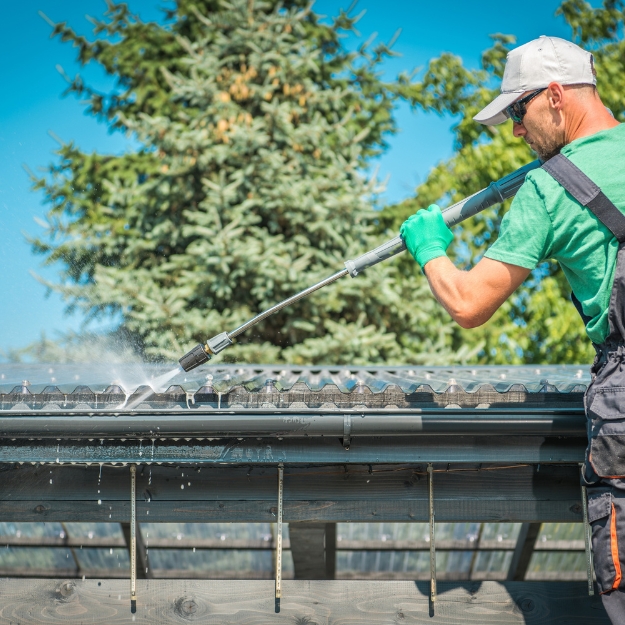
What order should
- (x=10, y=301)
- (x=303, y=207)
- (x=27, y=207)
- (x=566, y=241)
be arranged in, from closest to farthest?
(x=566, y=241), (x=10, y=301), (x=303, y=207), (x=27, y=207)

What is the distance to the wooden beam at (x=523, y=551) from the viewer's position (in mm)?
4004

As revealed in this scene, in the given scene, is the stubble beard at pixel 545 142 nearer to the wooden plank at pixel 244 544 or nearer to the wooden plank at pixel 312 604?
the wooden plank at pixel 312 604

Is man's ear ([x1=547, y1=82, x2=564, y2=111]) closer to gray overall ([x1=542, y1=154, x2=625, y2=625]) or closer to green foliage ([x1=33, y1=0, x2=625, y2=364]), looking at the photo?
gray overall ([x1=542, y1=154, x2=625, y2=625])

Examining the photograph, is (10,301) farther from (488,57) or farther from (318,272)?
(488,57)

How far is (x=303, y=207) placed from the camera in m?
8.24

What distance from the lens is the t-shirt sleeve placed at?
1783 mm

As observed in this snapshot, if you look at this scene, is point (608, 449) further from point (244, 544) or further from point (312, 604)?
→ point (244, 544)

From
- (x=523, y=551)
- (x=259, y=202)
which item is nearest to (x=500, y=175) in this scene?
(x=259, y=202)

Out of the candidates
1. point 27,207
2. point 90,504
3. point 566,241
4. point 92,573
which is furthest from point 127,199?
point 566,241

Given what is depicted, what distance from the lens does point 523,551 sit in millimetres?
4156

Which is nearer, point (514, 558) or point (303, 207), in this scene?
point (514, 558)

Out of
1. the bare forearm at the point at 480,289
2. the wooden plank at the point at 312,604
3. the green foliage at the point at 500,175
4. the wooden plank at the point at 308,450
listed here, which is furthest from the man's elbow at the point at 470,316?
the green foliage at the point at 500,175

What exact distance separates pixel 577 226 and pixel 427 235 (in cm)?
41

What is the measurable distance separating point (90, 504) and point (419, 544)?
2264mm
